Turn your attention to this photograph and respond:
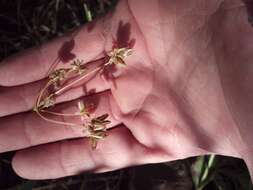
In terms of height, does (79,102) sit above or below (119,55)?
below

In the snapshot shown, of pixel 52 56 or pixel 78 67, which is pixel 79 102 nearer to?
pixel 78 67

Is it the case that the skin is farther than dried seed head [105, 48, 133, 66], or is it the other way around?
dried seed head [105, 48, 133, 66]

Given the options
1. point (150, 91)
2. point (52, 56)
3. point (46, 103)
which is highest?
point (52, 56)

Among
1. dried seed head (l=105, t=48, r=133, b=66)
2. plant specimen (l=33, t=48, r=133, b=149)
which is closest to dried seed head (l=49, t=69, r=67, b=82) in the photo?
plant specimen (l=33, t=48, r=133, b=149)

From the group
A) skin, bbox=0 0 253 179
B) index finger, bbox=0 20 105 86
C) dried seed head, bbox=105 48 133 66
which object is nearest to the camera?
skin, bbox=0 0 253 179

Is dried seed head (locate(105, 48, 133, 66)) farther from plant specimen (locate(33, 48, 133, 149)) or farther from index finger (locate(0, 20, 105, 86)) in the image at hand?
index finger (locate(0, 20, 105, 86))

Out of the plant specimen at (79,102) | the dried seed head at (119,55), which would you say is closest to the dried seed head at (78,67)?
the plant specimen at (79,102)

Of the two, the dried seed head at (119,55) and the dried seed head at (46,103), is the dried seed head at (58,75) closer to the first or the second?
the dried seed head at (46,103)

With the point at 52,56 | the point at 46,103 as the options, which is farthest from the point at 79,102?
the point at 52,56
